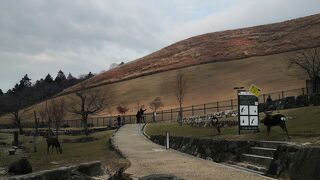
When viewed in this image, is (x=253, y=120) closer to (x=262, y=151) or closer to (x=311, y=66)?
(x=262, y=151)

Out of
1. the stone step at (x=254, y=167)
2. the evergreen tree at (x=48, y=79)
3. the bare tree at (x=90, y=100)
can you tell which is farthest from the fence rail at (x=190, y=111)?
the evergreen tree at (x=48, y=79)

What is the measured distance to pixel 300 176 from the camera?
12930mm

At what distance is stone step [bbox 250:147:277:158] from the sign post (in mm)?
5817

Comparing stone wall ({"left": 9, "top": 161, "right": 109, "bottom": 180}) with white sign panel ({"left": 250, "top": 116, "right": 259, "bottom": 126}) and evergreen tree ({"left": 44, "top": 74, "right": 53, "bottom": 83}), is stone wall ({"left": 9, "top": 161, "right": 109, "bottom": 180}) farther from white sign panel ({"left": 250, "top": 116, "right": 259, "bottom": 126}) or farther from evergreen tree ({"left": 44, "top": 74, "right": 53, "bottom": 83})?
evergreen tree ({"left": 44, "top": 74, "right": 53, "bottom": 83})

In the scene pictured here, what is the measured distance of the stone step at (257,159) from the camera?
55.7 ft

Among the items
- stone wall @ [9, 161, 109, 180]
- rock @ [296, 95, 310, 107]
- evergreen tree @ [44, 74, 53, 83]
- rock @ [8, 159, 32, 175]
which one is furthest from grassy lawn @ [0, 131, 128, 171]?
evergreen tree @ [44, 74, 53, 83]

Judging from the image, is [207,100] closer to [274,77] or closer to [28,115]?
[274,77]

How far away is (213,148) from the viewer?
2172 centimetres

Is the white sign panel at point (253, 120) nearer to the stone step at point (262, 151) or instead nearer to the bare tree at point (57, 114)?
the stone step at point (262, 151)

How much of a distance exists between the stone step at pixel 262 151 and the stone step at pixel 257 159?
0.19 m

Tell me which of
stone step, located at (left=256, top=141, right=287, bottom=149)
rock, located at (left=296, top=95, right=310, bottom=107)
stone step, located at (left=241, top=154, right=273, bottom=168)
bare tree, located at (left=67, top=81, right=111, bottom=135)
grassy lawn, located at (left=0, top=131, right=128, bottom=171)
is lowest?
grassy lawn, located at (left=0, top=131, right=128, bottom=171)

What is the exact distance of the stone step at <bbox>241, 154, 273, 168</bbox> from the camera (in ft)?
55.7

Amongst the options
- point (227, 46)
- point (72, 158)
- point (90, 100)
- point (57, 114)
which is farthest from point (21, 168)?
point (227, 46)

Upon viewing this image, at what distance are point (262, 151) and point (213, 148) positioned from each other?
400 cm
